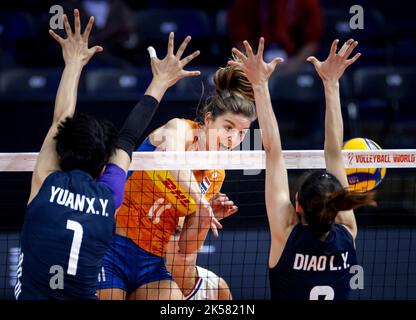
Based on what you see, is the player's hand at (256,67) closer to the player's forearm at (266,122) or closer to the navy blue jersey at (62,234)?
the player's forearm at (266,122)

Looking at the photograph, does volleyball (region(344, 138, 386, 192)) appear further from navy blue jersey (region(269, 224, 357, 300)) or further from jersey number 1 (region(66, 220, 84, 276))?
jersey number 1 (region(66, 220, 84, 276))

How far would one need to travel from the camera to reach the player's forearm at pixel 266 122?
4.28 meters

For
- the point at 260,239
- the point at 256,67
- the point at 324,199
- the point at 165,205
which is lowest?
the point at 324,199

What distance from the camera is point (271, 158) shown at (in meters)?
4.26

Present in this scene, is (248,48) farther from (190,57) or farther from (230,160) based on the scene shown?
(230,160)

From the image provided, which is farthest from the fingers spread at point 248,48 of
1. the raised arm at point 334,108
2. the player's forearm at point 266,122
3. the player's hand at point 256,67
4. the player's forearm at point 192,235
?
the player's forearm at point 192,235

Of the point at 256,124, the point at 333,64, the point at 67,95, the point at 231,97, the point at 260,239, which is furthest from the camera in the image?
the point at 256,124

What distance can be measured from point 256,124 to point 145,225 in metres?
2.09

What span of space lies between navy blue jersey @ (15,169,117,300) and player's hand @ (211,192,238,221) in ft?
3.80

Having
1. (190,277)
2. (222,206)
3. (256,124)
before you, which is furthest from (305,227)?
(256,124)

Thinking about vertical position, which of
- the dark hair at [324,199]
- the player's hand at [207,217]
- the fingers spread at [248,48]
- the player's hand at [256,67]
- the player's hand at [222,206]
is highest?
the fingers spread at [248,48]
